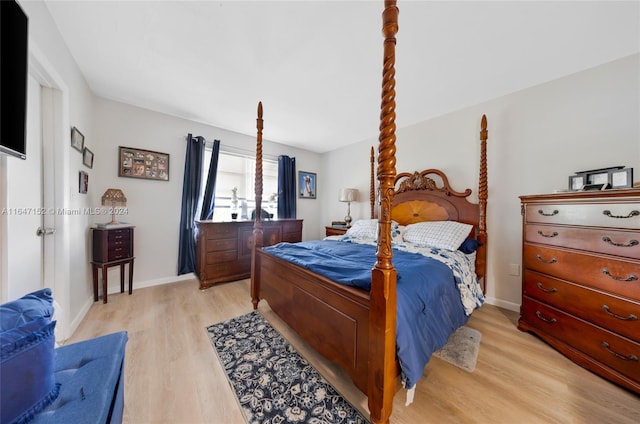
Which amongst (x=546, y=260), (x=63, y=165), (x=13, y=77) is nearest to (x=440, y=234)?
(x=546, y=260)

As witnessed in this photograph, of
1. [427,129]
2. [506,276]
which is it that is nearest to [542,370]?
[506,276]

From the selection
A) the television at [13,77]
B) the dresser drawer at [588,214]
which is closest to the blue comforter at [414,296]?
the dresser drawer at [588,214]

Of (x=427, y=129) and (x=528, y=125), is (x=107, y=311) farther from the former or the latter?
(x=528, y=125)

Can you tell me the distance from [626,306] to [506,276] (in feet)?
3.70

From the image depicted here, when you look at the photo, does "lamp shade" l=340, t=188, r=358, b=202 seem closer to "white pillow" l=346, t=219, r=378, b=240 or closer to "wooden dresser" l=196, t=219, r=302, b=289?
"white pillow" l=346, t=219, r=378, b=240

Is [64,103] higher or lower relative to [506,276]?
higher

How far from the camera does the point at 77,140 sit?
1.94 m

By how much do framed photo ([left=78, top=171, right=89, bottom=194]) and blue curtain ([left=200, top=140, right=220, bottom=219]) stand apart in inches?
49.2

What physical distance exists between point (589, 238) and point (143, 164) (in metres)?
4.63

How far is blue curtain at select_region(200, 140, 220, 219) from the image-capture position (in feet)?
10.9

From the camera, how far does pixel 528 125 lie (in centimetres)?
229

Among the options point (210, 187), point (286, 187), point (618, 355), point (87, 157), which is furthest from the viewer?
point (286, 187)

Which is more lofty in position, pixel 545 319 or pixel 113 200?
pixel 113 200

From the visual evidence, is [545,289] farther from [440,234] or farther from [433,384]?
[433,384]
